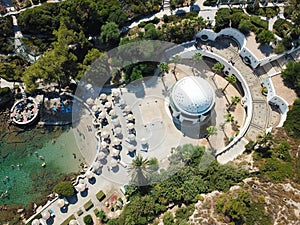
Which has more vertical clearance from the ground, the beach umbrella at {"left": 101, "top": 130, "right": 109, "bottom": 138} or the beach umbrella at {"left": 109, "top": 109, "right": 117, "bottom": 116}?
the beach umbrella at {"left": 109, "top": 109, "right": 117, "bottom": 116}

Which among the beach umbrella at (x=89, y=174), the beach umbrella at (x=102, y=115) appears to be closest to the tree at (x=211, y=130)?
the beach umbrella at (x=102, y=115)

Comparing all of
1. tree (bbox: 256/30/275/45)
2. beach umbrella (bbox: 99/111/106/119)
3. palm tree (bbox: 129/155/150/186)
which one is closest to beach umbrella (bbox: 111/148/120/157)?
palm tree (bbox: 129/155/150/186)

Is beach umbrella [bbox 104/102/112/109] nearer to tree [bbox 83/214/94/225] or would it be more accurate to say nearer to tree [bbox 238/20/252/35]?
tree [bbox 83/214/94/225]

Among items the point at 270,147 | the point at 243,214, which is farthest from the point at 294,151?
the point at 243,214

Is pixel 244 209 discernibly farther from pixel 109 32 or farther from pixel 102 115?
pixel 109 32

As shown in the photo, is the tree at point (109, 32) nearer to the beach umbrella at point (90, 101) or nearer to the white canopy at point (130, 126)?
the beach umbrella at point (90, 101)

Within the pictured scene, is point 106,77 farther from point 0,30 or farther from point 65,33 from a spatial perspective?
point 0,30
